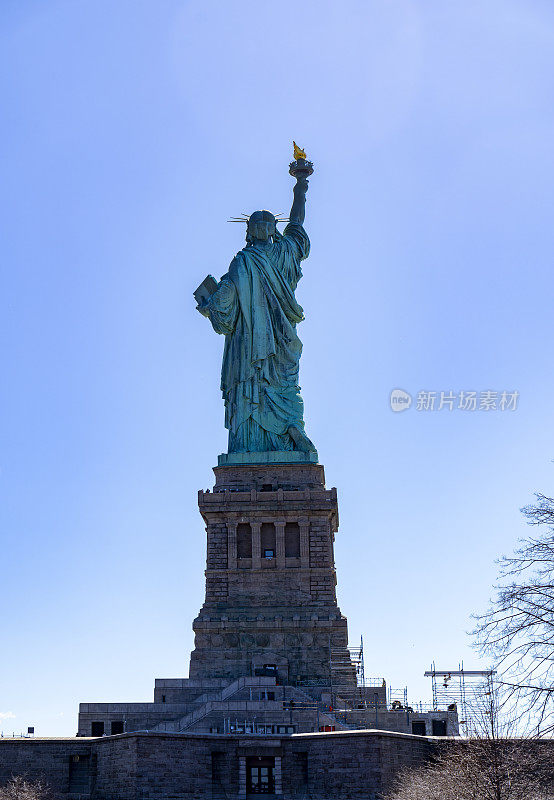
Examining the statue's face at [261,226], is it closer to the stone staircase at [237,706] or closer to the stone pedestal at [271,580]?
the stone pedestal at [271,580]

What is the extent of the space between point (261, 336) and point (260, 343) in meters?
0.40

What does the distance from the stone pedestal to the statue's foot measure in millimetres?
1387

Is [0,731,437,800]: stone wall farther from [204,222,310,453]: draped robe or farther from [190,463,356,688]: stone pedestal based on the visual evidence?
[204,222,310,453]: draped robe

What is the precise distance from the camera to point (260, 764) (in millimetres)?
42750

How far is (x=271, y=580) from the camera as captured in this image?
194 ft

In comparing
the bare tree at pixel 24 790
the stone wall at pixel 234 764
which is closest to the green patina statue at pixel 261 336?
the stone wall at pixel 234 764

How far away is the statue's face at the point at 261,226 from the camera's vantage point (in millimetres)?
66562

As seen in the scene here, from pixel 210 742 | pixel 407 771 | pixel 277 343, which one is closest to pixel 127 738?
pixel 210 742

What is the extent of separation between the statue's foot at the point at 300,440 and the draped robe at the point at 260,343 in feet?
1.02

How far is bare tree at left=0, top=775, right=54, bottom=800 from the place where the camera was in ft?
135

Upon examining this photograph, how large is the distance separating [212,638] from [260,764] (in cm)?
1469

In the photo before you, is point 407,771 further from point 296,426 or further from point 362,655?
point 296,426

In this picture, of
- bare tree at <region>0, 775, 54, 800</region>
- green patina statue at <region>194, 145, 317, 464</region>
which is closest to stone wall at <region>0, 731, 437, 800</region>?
bare tree at <region>0, 775, 54, 800</region>

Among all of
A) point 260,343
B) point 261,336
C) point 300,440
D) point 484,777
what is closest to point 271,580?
point 300,440
